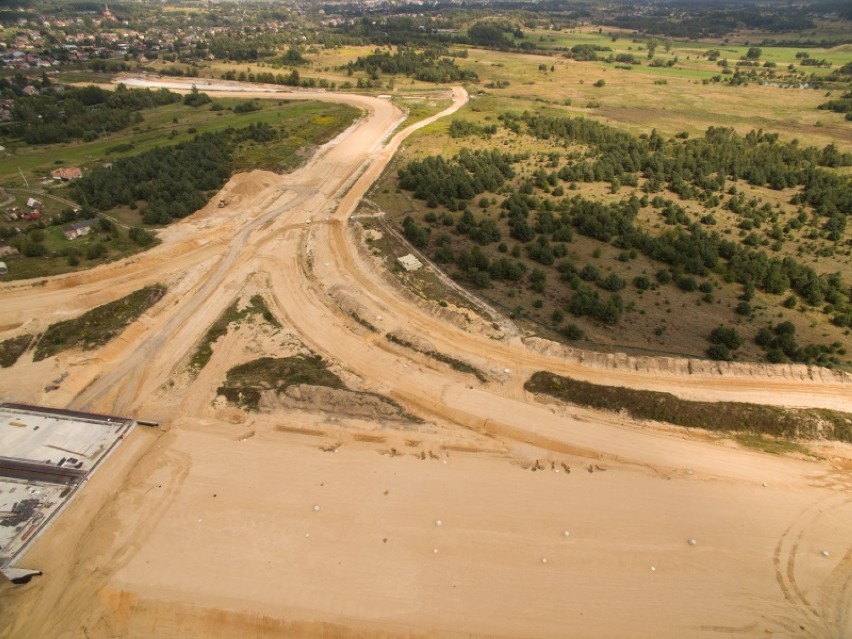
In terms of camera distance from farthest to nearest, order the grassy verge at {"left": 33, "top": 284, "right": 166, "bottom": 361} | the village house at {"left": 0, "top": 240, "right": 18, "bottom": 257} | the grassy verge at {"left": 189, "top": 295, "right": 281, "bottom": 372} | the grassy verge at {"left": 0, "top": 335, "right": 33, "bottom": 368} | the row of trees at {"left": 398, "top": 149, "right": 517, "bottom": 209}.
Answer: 1. the row of trees at {"left": 398, "top": 149, "right": 517, "bottom": 209}
2. the village house at {"left": 0, "top": 240, "right": 18, "bottom": 257}
3. the grassy verge at {"left": 33, "top": 284, "right": 166, "bottom": 361}
4. the grassy verge at {"left": 189, "top": 295, "right": 281, "bottom": 372}
5. the grassy verge at {"left": 0, "top": 335, "right": 33, "bottom": 368}

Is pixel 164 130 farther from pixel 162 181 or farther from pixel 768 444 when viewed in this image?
pixel 768 444

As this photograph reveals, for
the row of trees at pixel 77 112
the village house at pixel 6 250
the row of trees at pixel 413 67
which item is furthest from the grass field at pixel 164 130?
the row of trees at pixel 413 67

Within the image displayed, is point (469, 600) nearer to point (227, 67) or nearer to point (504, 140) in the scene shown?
point (504, 140)

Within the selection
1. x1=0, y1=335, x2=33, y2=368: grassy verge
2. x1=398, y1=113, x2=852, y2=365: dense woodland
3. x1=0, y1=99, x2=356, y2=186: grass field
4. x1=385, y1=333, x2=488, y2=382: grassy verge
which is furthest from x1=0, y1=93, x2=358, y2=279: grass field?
x1=385, y1=333, x2=488, y2=382: grassy verge

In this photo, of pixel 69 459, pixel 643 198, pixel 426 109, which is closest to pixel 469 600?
pixel 69 459

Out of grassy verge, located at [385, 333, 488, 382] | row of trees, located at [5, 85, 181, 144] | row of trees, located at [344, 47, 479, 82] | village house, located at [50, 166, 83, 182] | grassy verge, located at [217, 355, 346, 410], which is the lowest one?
grassy verge, located at [217, 355, 346, 410]

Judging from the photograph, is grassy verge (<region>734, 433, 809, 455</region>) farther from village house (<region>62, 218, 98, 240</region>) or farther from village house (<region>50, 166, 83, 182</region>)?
village house (<region>50, 166, 83, 182</region>)

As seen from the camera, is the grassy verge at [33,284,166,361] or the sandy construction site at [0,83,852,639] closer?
the sandy construction site at [0,83,852,639]

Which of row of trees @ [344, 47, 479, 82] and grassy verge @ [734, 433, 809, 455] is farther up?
row of trees @ [344, 47, 479, 82]
